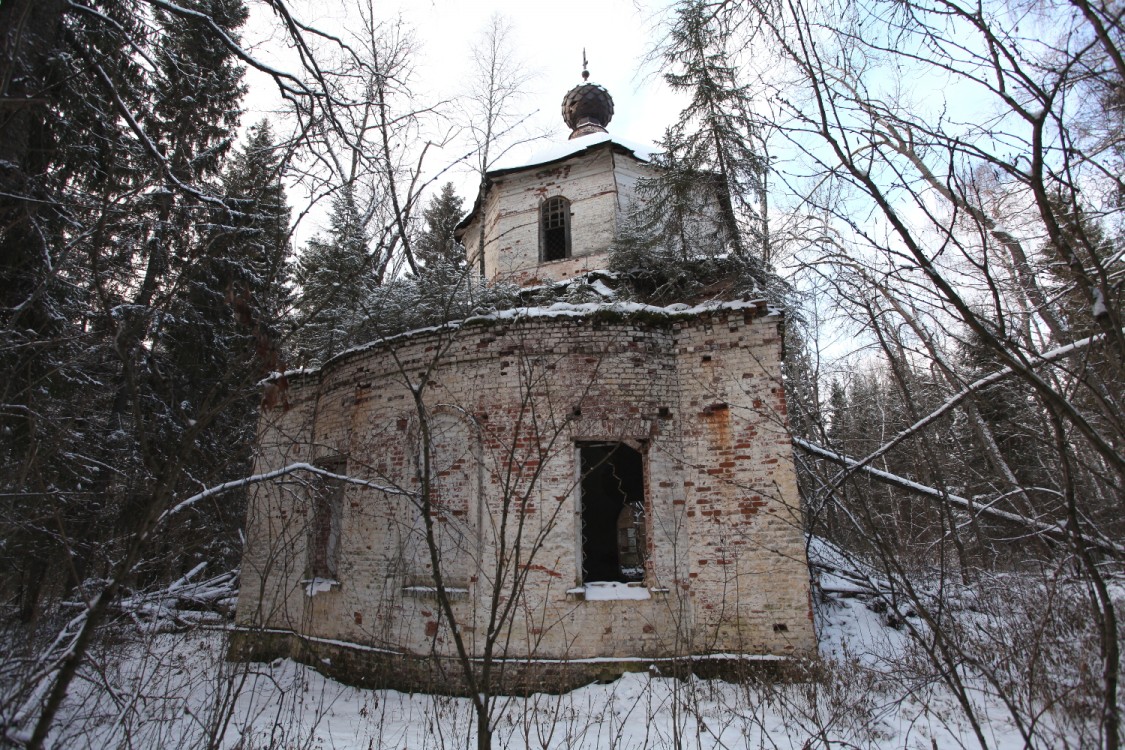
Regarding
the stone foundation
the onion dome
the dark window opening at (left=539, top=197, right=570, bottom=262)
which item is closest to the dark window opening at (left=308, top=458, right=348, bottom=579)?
the stone foundation

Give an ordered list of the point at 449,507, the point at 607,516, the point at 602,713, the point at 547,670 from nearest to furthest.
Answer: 1. the point at 602,713
2. the point at 547,670
3. the point at 449,507
4. the point at 607,516

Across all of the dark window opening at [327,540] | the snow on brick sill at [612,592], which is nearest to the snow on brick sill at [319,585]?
the dark window opening at [327,540]

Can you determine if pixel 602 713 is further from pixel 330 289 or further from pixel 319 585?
pixel 330 289

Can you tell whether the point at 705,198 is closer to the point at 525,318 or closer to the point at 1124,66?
the point at 525,318

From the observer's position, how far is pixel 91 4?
6363 mm

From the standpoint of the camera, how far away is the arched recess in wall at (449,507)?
26.2 feet

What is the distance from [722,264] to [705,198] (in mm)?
1709

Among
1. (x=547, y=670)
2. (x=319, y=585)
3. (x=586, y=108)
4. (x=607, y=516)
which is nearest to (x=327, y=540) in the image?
(x=319, y=585)

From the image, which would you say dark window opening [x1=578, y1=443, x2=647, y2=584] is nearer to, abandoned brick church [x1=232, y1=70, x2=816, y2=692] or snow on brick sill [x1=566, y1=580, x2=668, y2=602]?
abandoned brick church [x1=232, y1=70, x2=816, y2=692]

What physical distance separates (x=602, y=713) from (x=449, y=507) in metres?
4.18

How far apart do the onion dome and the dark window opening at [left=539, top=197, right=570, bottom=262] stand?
343 centimetres

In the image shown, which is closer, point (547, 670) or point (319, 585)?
point (547, 670)

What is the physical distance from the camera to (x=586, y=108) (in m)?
17.7

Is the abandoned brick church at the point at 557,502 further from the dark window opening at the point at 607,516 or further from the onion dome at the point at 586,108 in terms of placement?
the onion dome at the point at 586,108
